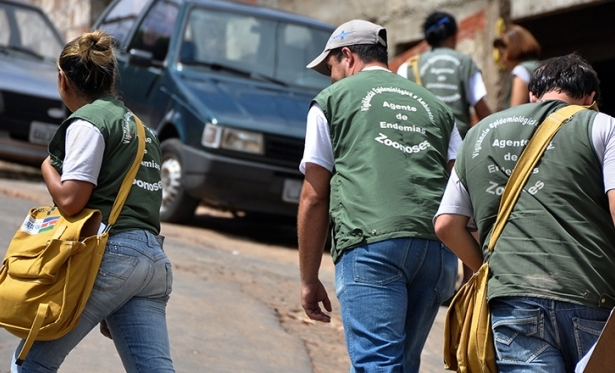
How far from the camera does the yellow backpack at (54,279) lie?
3420 mm

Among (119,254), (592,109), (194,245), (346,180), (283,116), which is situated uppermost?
(592,109)

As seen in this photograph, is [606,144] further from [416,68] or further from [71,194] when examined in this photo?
[416,68]

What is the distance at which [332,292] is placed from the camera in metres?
7.43

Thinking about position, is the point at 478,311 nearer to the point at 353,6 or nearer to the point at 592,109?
the point at 592,109

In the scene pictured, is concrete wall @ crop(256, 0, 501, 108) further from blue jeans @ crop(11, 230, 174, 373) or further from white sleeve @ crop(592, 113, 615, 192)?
white sleeve @ crop(592, 113, 615, 192)

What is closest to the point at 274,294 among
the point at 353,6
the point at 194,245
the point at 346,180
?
the point at 194,245

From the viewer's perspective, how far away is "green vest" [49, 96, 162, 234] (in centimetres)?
354

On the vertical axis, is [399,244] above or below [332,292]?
above

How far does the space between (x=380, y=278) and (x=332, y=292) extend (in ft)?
12.8

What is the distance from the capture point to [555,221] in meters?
3.14

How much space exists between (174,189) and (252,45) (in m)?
1.70

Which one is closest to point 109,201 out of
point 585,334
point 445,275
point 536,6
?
point 445,275

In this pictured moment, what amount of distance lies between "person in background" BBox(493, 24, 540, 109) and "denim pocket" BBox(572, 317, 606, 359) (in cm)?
398

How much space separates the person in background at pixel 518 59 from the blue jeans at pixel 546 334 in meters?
3.94
